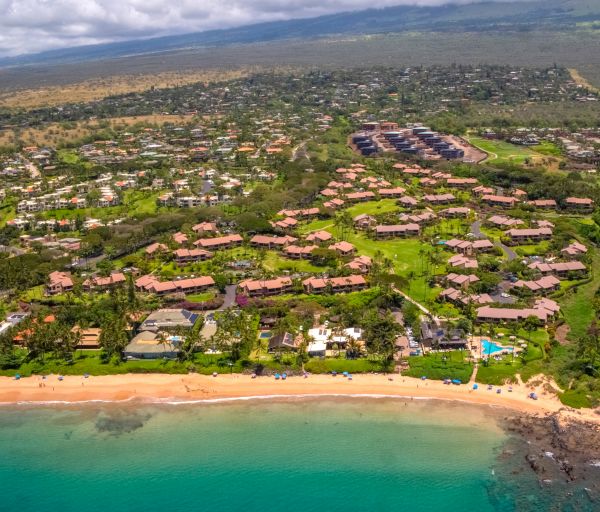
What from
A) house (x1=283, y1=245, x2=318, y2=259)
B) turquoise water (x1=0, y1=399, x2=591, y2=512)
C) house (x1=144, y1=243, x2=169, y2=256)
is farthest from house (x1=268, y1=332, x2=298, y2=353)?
house (x1=144, y1=243, x2=169, y2=256)

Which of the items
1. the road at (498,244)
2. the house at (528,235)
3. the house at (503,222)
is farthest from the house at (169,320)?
the house at (503,222)

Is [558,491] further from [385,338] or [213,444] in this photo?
[213,444]

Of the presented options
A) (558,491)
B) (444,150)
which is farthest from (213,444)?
(444,150)

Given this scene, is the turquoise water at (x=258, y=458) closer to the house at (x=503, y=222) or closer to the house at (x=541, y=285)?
the house at (x=541, y=285)

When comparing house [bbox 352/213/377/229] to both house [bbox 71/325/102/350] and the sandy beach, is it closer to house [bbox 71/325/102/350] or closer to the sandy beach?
the sandy beach

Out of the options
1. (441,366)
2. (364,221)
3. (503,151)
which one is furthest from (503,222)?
(503,151)

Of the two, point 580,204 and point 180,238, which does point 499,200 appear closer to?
point 580,204
